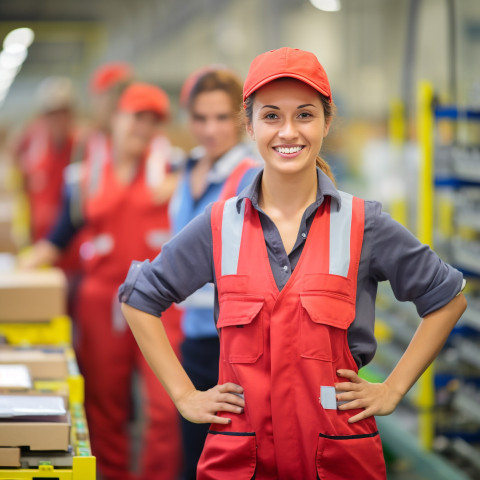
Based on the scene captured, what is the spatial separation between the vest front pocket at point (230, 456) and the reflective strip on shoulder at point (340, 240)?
0.42 meters

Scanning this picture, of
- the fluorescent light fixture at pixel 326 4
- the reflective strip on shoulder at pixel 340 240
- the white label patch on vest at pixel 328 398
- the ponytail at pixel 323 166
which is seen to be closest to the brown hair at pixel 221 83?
the ponytail at pixel 323 166

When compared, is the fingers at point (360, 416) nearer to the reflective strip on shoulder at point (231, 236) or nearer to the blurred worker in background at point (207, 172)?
the reflective strip on shoulder at point (231, 236)

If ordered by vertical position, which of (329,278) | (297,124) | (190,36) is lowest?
(329,278)

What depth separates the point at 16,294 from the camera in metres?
3.33

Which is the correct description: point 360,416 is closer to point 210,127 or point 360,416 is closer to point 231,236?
point 231,236

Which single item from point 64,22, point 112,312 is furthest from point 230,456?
point 64,22

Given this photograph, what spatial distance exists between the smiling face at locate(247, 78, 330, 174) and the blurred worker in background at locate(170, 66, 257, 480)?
109 centimetres

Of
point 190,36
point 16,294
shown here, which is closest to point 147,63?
point 190,36

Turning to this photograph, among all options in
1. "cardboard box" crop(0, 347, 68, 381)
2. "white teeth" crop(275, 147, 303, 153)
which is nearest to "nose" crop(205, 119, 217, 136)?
"cardboard box" crop(0, 347, 68, 381)

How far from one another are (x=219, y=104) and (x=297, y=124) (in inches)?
54.0

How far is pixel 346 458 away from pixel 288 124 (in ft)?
2.47

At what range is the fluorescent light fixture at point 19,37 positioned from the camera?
50.0 feet

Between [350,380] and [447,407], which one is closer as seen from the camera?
[350,380]

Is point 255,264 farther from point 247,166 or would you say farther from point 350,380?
point 247,166
